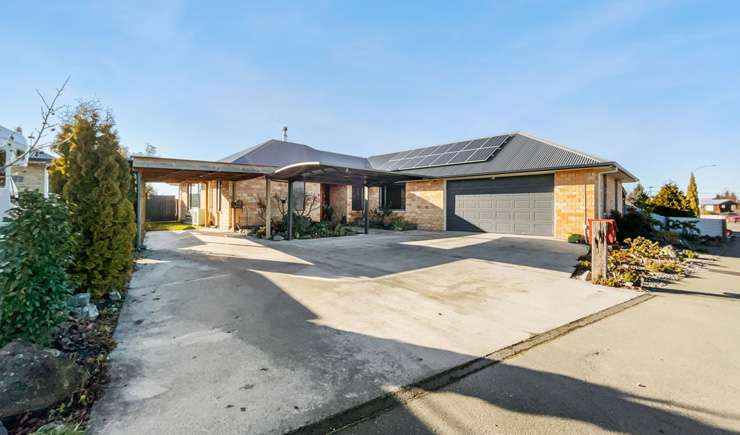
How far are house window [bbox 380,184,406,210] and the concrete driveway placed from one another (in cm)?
1055

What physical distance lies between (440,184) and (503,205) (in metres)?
3.41

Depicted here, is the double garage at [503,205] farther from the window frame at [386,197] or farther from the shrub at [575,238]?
the window frame at [386,197]

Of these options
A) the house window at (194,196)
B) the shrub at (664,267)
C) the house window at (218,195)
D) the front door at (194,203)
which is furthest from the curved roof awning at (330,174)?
the house window at (194,196)

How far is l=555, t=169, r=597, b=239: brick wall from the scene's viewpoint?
1121 cm

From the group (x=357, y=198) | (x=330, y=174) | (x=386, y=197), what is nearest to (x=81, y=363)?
(x=330, y=174)

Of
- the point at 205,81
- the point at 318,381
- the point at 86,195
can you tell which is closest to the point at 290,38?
the point at 205,81

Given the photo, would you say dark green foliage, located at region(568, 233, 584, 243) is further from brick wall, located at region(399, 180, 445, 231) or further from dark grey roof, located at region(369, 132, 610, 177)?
brick wall, located at region(399, 180, 445, 231)

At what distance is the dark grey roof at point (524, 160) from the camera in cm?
1160

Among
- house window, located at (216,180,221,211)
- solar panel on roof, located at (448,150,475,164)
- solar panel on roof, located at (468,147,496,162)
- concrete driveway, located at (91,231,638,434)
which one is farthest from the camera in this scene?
solar panel on roof, located at (448,150,475,164)

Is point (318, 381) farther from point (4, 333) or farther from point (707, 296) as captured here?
point (707, 296)

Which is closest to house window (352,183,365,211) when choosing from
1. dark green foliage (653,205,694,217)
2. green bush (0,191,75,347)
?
green bush (0,191,75,347)

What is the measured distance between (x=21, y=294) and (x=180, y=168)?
751 centimetres

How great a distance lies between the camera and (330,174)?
41.1 feet

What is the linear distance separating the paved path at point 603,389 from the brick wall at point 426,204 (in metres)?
12.1
